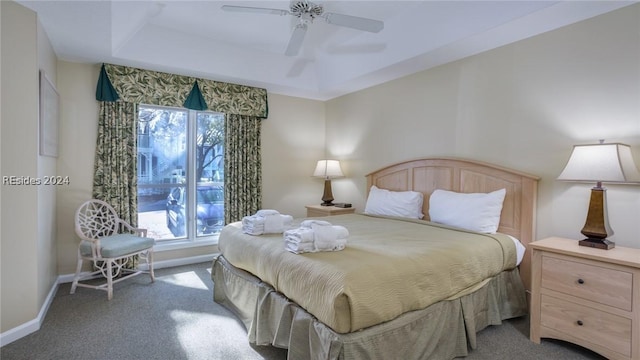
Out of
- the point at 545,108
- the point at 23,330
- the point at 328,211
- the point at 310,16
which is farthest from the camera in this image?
the point at 328,211

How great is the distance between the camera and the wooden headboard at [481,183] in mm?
2771

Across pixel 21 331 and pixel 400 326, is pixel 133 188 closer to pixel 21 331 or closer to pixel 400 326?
pixel 21 331

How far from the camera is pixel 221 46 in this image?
3916 mm

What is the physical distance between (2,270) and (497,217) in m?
3.92

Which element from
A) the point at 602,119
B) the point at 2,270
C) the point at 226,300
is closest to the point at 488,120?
the point at 602,119

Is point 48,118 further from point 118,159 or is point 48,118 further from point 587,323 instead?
point 587,323

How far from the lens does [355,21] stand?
261 centimetres

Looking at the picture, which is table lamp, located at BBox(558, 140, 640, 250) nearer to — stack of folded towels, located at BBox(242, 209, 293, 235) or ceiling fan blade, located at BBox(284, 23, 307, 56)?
stack of folded towels, located at BBox(242, 209, 293, 235)

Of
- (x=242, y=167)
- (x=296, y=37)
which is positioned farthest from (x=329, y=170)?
(x=296, y=37)

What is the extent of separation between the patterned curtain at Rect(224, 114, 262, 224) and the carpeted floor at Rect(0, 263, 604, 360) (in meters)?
1.52

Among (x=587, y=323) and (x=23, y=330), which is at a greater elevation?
(x=587, y=323)

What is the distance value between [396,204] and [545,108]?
1684 mm

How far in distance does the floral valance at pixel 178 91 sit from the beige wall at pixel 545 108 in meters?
2.02

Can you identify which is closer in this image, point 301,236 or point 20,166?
point 301,236
